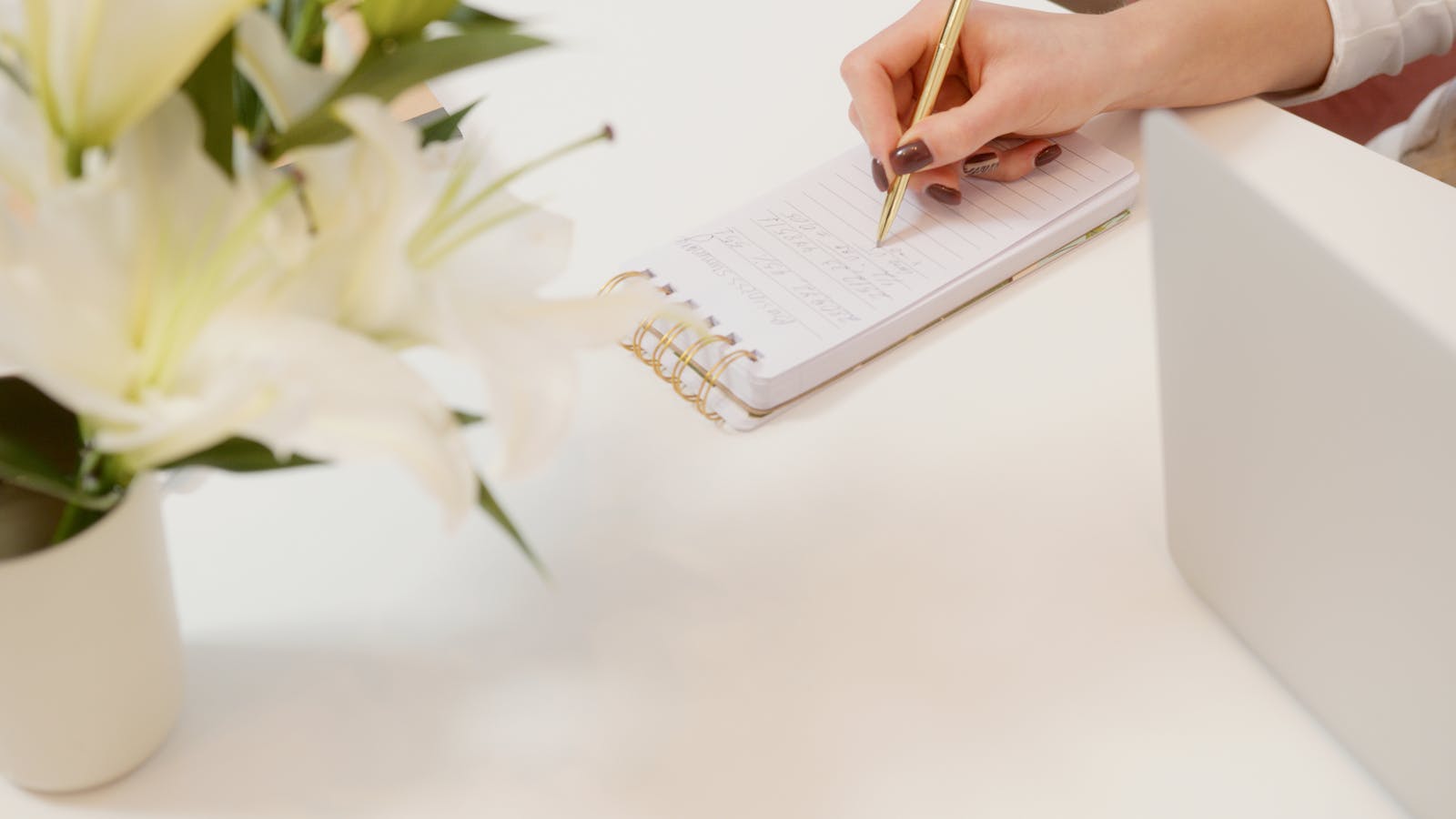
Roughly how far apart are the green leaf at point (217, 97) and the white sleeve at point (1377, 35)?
0.80 metres

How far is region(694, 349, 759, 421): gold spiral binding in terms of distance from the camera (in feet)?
2.37

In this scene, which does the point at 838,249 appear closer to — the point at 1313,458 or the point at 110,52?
the point at 1313,458

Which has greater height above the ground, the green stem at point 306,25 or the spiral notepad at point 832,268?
the green stem at point 306,25

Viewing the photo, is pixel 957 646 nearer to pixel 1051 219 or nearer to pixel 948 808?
pixel 948 808

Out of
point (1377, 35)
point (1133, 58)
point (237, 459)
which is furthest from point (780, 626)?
point (1377, 35)

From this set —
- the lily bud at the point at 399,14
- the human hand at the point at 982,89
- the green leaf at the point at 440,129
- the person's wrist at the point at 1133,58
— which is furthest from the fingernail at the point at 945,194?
the lily bud at the point at 399,14

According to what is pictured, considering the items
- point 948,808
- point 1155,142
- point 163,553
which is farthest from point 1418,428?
point 163,553

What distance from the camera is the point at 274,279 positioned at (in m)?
0.37

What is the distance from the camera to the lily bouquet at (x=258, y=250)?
1.12 feet

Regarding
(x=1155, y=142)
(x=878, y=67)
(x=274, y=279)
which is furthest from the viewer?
(x=878, y=67)

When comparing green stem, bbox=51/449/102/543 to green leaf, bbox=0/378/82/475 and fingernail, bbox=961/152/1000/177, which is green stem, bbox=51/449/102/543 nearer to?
green leaf, bbox=0/378/82/475

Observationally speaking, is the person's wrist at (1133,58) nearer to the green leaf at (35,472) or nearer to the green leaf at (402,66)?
the green leaf at (402,66)

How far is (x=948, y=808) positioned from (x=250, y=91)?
1.30 ft

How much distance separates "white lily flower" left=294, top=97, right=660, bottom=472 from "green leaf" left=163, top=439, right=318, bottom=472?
0.30 ft
